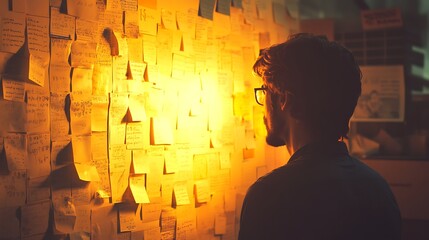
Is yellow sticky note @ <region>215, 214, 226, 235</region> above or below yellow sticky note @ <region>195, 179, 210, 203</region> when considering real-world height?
below

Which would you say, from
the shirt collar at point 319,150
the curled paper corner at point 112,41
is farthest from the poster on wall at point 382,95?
the shirt collar at point 319,150

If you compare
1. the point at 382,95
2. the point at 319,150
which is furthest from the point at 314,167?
the point at 382,95

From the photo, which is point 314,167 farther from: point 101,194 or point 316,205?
point 101,194

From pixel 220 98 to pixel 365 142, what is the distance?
1164 mm

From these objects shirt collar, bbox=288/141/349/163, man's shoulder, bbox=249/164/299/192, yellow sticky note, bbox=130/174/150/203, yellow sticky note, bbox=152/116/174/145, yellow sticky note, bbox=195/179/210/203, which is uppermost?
yellow sticky note, bbox=152/116/174/145

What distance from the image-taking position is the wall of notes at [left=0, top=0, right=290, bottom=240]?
146 cm

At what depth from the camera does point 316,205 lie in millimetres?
1074

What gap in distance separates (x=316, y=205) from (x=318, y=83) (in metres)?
0.27

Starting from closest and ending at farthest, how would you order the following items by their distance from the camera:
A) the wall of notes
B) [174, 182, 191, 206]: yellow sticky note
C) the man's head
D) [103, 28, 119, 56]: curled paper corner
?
1. the man's head
2. the wall of notes
3. [103, 28, 119, 56]: curled paper corner
4. [174, 182, 191, 206]: yellow sticky note

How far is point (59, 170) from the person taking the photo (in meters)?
1.55

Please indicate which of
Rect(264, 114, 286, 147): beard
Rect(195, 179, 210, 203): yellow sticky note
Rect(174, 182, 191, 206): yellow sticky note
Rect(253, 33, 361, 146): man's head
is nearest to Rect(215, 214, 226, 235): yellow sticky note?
Rect(195, 179, 210, 203): yellow sticky note

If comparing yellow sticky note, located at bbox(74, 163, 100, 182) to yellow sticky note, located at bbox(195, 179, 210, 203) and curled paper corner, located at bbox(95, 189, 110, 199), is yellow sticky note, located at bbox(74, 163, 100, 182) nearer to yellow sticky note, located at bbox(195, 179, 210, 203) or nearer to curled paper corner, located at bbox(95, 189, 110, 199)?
curled paper corner, located at bbox(95, 189, 110, 199)

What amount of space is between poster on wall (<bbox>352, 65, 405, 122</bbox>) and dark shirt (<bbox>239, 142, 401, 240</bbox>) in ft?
6.73

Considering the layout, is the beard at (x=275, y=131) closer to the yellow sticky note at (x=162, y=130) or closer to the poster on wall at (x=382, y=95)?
the yellow sticky note at (x=162, y=130)
